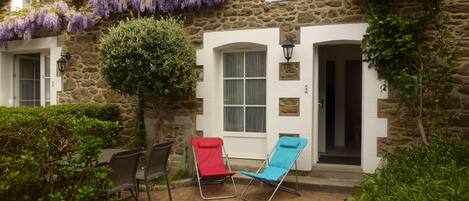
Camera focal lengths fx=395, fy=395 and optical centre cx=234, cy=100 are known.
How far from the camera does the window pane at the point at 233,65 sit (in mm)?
6594

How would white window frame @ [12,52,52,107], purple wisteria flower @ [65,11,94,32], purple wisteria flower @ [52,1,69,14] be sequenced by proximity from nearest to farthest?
purple wisteria flower @ [65,11,94,32] < purple wisteria flower @ [52,1,69,14] < white window frame @ [12,52,52,107]

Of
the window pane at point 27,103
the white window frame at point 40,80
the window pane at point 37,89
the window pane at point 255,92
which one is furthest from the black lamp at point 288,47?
the window pane at point 27,103

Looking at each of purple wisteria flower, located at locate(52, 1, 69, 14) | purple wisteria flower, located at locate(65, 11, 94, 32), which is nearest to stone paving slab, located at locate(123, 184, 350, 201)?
purple wisteria flower, located at locate(65, 11, 94, 32)

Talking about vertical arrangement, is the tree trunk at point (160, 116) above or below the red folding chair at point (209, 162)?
above

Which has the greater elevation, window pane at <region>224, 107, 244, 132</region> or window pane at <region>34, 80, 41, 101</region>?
window pane at <region>34, 80, 41, 101</region>

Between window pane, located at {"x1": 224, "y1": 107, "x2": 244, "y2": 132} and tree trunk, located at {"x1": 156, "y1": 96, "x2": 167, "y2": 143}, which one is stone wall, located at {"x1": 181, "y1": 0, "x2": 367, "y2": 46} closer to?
tree trunk, located at {"x1": 156, "y1": 96, "x2": 167, "y2": 143}

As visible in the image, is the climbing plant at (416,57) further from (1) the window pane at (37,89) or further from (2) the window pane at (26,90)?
(2) the window pane at (26,90)

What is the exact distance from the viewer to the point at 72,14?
24.1 ft

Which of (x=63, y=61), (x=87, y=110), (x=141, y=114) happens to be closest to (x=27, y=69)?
(x=63, y=61)

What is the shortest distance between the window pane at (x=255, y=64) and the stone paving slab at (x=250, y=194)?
6.09ft

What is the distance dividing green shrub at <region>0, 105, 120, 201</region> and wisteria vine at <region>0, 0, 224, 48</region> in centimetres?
358

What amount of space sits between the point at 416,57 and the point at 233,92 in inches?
112

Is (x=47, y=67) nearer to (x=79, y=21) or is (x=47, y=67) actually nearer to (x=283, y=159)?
(x=79, y=21)

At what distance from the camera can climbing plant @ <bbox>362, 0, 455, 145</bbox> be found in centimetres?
520
